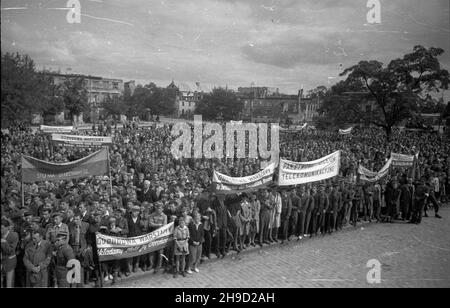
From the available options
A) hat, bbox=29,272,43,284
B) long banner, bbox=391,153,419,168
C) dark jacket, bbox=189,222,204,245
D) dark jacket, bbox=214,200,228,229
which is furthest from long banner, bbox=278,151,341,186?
hat, bbox=29,272,43,284

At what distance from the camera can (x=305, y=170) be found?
1118cm

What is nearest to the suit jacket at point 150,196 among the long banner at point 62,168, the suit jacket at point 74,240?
the long banner at point 62,168

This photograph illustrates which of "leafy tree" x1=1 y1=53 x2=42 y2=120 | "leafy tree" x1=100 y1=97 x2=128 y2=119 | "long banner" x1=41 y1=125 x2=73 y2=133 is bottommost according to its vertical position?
"long banner" x1=41 y1=125 x2=73 y2=133

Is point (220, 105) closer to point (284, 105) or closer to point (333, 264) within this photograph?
point (284, 105)

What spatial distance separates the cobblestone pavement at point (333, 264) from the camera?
7.86 meters

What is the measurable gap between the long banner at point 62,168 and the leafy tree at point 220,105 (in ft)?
203

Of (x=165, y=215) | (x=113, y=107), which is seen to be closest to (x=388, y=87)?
(x=165, y=215)

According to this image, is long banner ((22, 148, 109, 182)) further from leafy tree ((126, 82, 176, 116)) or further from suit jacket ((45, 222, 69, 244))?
leafy tree ((126, 82, 176, 116))

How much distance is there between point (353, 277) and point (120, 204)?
653 cm

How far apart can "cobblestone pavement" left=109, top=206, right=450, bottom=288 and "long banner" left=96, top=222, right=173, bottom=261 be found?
2.10 ft

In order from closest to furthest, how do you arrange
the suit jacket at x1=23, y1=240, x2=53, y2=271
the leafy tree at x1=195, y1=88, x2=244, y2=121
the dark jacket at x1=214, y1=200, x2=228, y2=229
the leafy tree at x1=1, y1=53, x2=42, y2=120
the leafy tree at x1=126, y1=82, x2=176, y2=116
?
the leafy tree at x1=1, y1=53, x2=42, y2=120
the suit jacket at x1=23, y1=240, x2=53, y2=271
the dark jacket at x1=214, y1=200, x2=228, y2=229
the leafy tree at x1=195, y1=88, x2=244, y2=121
the leafy tree at x1=126, y1=82, x2=176, y2=116

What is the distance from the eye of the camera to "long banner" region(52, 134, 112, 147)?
39.4 feet
